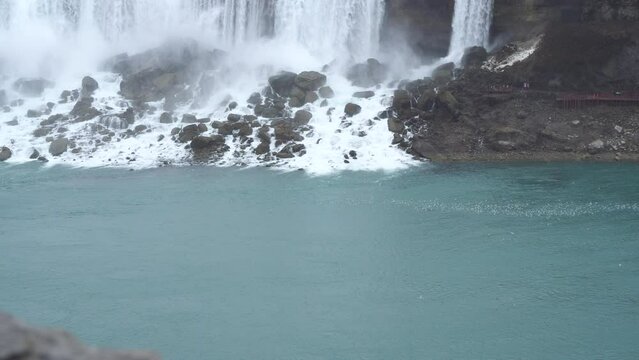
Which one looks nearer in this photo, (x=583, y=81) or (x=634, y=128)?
(x=634, y=128)

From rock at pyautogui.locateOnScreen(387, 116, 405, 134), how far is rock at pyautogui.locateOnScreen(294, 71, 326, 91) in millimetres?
6939

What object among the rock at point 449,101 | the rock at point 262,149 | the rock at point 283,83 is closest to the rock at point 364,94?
the rock at point 283,83

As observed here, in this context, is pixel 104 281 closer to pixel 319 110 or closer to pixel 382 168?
pixel 382 168

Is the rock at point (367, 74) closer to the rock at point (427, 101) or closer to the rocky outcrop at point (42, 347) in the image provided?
the rock at point (427, 101)

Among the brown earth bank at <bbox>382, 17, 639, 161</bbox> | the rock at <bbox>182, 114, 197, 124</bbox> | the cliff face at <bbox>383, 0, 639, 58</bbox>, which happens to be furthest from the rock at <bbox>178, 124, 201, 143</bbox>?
the cliff face at <bbox>383, 0, 639, 58</bbox>

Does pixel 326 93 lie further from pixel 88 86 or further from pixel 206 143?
pixel 88 86

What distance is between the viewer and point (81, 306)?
60.1 feet

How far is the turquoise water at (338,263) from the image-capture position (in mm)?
16281

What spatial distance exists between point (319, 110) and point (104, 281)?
24.4 metres

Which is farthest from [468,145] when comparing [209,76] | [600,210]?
[209,76]

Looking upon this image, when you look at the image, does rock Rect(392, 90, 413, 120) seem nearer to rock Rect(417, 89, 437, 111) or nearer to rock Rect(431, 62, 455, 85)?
rock Rect(417, 89, 437, 111)

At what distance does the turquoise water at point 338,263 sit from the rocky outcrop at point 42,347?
11.6 m

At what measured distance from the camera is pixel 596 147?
35.7 m

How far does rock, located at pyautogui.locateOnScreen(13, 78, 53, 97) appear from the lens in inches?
1907
